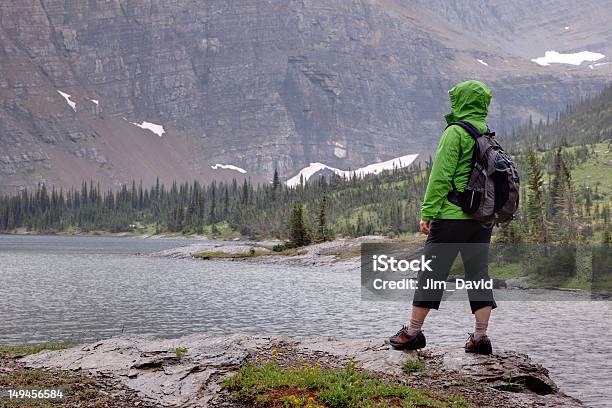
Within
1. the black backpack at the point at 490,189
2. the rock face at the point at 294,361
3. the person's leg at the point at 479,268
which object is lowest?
the rock face at the point at 294,361

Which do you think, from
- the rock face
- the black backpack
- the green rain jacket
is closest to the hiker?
the green rain jacket

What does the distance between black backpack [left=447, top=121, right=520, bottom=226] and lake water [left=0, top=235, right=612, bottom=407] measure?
693cm

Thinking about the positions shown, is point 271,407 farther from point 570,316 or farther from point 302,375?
point 570,316

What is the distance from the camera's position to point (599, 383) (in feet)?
67.7

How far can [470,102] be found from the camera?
15.8 meters

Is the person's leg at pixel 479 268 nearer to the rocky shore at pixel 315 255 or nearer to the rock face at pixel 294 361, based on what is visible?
the rock face at pixel 294 361

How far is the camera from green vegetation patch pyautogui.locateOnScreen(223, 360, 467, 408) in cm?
1351

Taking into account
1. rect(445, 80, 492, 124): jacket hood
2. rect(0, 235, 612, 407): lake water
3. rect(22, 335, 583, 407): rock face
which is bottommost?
rect(0, 235, 612, 407): lake water

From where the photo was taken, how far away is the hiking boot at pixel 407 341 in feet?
53.3

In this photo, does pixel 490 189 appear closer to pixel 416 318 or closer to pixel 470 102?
pixel 470 102

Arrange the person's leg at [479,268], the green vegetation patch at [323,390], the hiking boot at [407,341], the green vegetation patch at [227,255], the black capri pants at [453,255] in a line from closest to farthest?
1. the green vegetation patch at [323,390]
2. the black capri pants at [453,255]
3. the person's leg at [479,268]
4. the hiking boot at [407,341]
5. the green vegetation patch at [227,255]

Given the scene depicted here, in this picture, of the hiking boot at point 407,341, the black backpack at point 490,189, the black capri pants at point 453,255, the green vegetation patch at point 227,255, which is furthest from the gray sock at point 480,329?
the green vegetation patch at point 227,255

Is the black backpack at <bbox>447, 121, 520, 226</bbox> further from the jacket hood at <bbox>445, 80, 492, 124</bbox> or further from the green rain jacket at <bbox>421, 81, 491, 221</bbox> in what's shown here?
the jacket hood at <bbox>445, 80, 492, 124</bbox>

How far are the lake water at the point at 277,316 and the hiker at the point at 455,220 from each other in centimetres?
582
